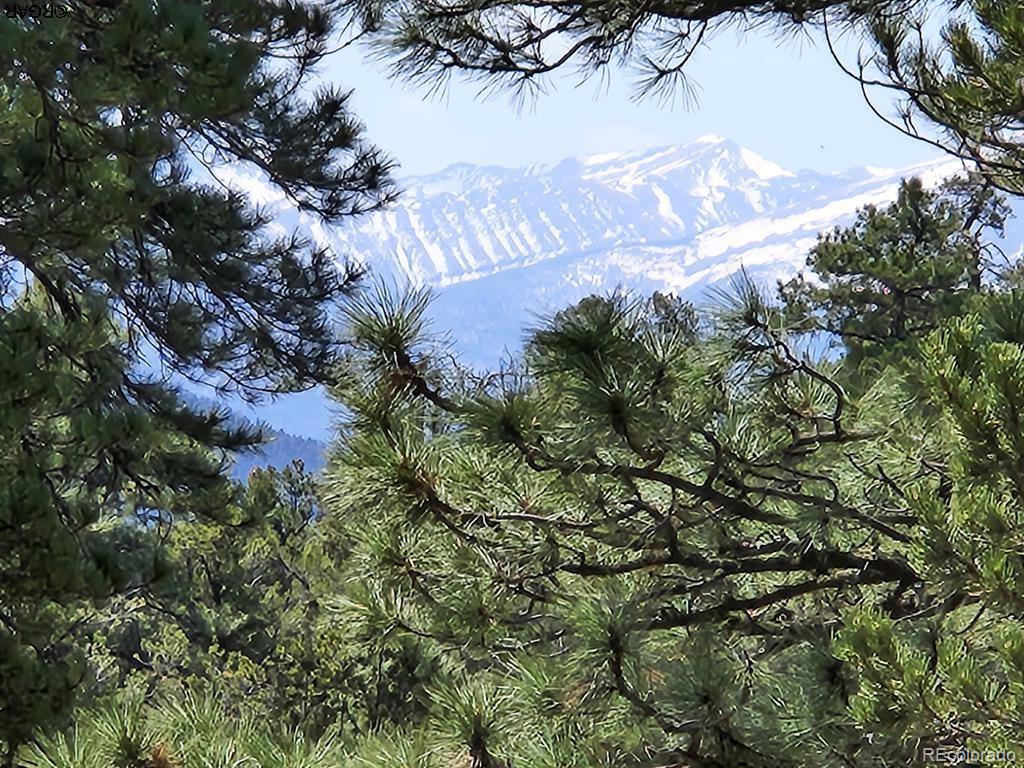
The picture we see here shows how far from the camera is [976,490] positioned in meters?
1.34

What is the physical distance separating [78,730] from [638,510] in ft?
3.38

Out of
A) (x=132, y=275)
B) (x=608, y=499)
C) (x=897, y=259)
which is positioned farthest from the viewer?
(x=897, y=259)

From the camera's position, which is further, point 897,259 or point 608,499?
point 897,259

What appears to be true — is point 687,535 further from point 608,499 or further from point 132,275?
point 132,275

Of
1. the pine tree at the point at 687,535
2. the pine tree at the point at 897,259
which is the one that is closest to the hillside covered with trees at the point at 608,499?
the pine tree at the point at 687,535

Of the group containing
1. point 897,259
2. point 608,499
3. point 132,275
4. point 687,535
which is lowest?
point 687,535

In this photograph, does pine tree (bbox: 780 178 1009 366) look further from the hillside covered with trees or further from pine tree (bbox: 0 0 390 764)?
the hillside covered with trees

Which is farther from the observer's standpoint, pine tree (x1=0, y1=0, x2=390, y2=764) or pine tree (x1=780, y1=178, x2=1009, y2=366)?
pine tree (x1=780, y1=178, x2=1009, y2=366)

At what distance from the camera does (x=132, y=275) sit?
466 centimetres

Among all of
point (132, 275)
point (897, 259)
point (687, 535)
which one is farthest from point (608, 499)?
point (897, 259)

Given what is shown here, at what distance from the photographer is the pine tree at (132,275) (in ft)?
9.34

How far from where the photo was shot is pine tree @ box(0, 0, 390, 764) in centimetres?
285

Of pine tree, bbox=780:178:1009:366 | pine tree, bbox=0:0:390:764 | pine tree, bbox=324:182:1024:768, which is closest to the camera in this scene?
pine tree, bbox=324:182:1024:768

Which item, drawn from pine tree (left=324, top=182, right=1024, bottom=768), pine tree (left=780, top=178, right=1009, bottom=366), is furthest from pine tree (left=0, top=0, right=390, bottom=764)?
pine tree (left=780, top=178, right=1009, bottom=366)
